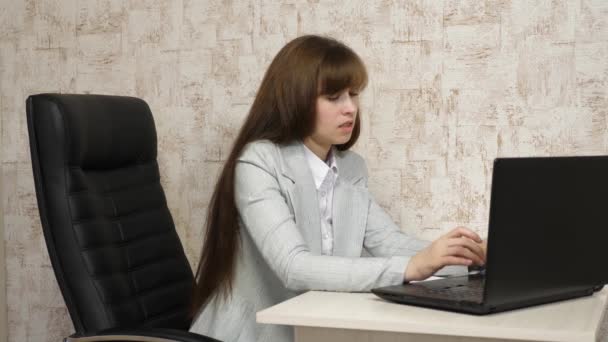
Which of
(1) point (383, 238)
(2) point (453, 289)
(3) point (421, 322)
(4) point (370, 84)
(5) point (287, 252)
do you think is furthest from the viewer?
(4) point (370, 84)

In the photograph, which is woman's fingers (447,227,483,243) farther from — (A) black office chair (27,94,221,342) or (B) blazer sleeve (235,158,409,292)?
(A) black office chair (27,94,221,342)

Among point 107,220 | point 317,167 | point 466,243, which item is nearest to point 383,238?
point 317,167

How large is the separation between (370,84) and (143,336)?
1136mm

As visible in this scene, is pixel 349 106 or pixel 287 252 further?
pixel 349 106

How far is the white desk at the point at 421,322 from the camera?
1.22 m

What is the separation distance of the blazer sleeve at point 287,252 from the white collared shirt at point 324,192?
0.14 m

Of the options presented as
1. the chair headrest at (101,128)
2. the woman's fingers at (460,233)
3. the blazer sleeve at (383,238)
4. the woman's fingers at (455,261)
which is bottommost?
the blazer sleeve at (383,238)

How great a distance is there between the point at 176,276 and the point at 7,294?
113 centimetres

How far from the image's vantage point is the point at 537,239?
A: 1.30m

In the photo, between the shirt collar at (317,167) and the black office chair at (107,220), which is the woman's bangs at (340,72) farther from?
the black office chair at (107,220)

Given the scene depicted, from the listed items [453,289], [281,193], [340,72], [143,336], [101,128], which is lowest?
[143,336]

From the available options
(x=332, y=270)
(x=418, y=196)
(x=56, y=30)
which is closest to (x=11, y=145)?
(x=56, y=30)

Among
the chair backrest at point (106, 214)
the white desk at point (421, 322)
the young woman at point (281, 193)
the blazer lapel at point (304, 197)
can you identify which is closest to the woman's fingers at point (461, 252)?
the white desk at point (421, 322)

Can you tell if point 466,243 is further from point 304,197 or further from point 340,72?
point 340,72
